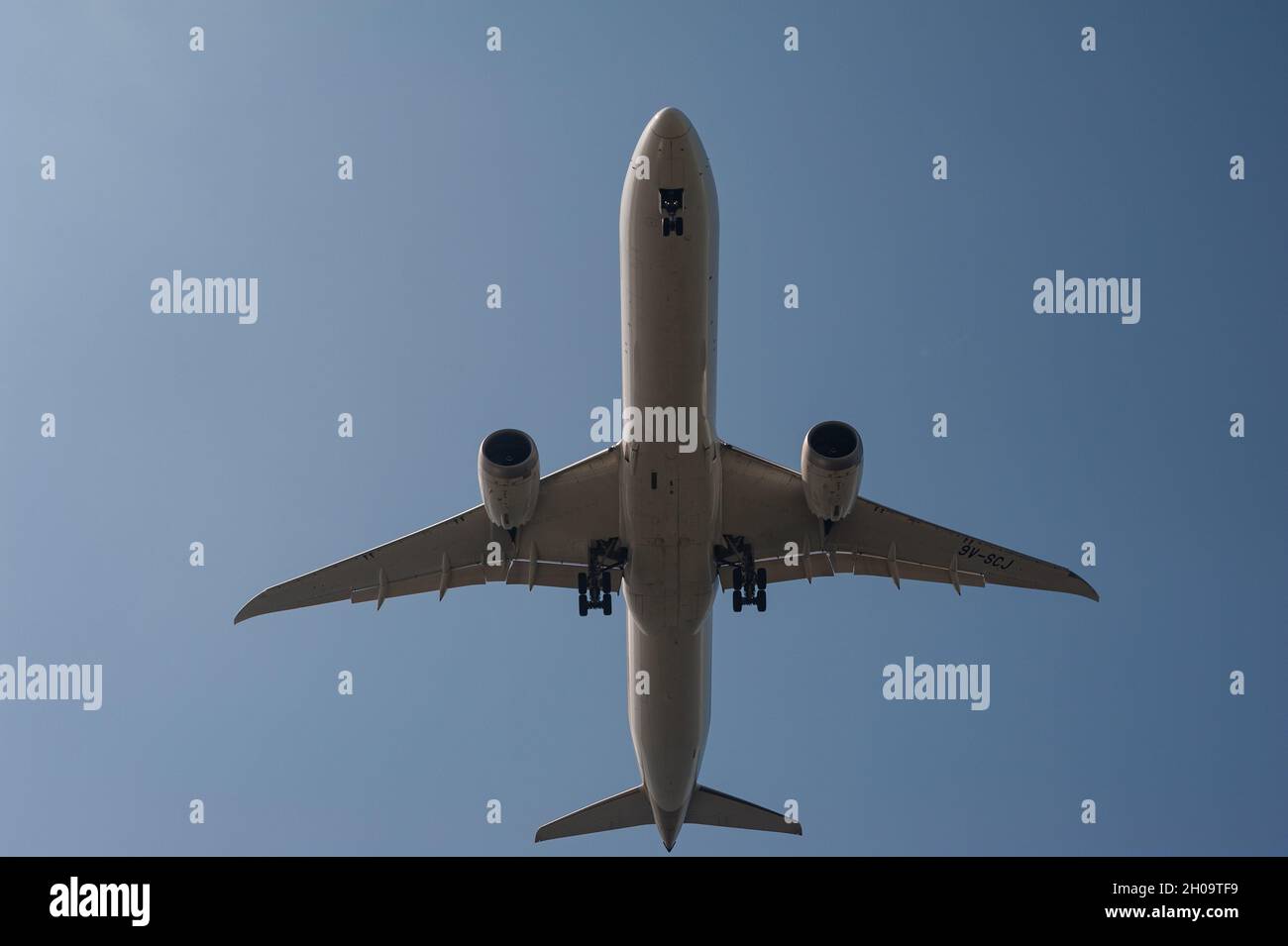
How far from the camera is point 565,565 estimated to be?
967 inches

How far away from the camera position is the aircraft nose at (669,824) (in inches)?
1052

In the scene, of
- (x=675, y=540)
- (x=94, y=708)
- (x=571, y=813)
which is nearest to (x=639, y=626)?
(x=675, y=540)

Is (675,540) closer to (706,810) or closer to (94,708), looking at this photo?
(706,810)

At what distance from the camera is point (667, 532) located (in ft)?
70.1

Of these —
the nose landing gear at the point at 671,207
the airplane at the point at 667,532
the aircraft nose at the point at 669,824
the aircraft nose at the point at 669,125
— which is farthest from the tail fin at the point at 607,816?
the aircraft nose at the point at 669,125

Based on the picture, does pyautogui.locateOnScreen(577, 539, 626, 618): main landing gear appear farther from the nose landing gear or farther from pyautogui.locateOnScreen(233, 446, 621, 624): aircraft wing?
the nose landing gear

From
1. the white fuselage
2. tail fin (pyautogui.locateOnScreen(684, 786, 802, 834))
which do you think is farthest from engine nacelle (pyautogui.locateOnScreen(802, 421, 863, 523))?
tail fin (pyautogui.locateOnScreen(684, 786, 802, 834))

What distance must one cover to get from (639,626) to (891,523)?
5.63 metres

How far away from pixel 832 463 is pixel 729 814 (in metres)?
11.4

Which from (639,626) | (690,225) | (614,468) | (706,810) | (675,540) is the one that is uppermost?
(690,225)

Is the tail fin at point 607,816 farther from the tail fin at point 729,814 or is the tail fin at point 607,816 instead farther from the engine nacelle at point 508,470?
the engine nacelle at point 508,470

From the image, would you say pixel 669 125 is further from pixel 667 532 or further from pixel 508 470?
pixel 667 532

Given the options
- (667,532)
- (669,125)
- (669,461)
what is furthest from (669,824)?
(669,125)

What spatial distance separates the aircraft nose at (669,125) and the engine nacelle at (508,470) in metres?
6.02
